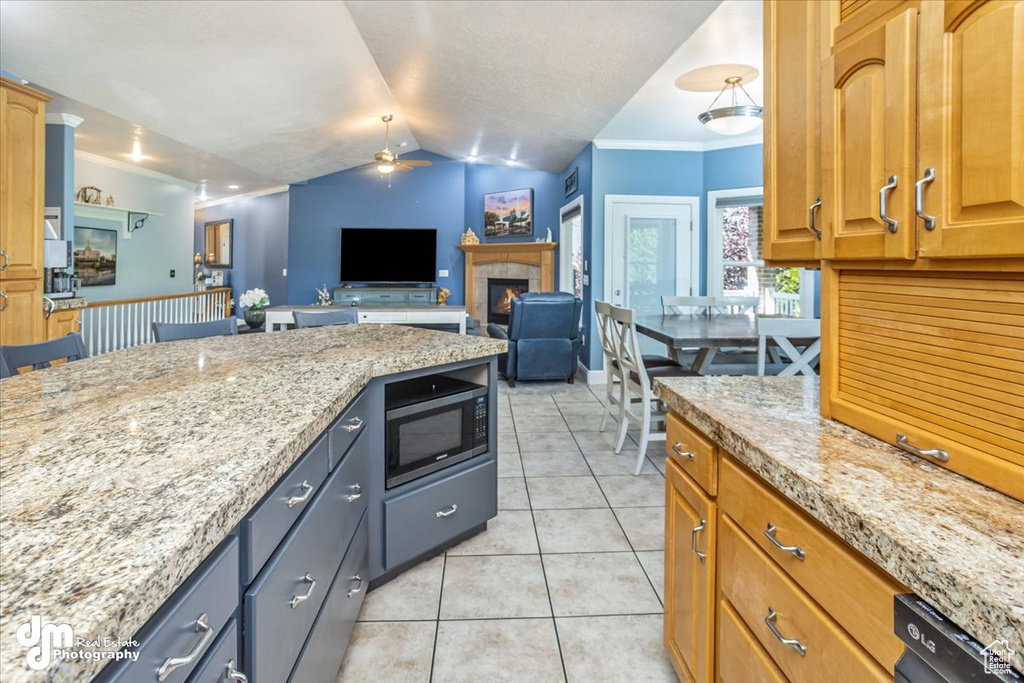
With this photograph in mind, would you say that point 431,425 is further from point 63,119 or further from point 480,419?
point 63,119

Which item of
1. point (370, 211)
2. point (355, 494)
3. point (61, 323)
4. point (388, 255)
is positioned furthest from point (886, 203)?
point (370, 211)

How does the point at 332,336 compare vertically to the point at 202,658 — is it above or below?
above

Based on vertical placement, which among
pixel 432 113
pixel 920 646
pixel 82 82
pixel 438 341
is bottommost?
pixel 920 646

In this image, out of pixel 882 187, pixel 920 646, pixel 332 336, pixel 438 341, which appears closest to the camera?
pixel 920 646

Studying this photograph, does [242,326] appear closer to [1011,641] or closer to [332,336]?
[332,336]

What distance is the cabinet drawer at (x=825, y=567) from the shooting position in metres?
0.74

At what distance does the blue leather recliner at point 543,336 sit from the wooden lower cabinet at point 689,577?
3987mm

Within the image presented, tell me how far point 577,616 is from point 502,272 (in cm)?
721

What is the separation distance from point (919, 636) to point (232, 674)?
3.01ft

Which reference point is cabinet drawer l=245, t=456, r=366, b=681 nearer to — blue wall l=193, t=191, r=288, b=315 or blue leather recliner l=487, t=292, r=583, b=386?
blue leather recliner l=487, t=292, r=583, b=386

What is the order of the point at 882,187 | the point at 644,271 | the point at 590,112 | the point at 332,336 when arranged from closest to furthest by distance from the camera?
the point at 882,187, the point at 332,336, the point at 590,112, the point at 644,271

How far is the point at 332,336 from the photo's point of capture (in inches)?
103

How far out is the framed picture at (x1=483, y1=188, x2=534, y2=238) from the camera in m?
8.74

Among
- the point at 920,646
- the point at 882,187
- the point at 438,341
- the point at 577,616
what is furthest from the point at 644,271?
the point at 920,646
